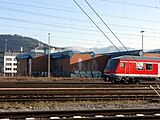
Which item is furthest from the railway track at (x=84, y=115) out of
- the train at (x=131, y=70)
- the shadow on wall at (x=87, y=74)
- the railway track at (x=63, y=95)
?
the shadow on wall at (x=87, y=74)

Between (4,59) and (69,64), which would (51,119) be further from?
(4,59)

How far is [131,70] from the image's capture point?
33.9m

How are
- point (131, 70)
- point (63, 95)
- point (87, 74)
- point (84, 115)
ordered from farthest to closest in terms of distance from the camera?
1. point (87, 74)
2. point (131, 70)
3. point (63, 95)
4. point (84, 115)

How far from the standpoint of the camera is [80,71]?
7406cm

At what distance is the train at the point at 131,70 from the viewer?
3375 centimetres

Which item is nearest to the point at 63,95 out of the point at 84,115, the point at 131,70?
the point at 84,115

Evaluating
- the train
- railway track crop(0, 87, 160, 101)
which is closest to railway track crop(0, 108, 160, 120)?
railway track crop(0, 87, 160, 101)

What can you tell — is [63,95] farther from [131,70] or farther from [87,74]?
[87,74]

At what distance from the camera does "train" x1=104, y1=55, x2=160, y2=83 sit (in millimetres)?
33750

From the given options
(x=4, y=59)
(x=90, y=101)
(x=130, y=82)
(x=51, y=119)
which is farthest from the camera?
(x=4, y=59)

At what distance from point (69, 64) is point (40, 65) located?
11471 mm

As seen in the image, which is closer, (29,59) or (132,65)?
(132,65)

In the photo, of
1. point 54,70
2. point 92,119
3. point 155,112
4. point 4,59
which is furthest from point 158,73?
point 4,59

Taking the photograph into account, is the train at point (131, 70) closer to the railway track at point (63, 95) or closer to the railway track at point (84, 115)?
the railway track at point (63, 95)
